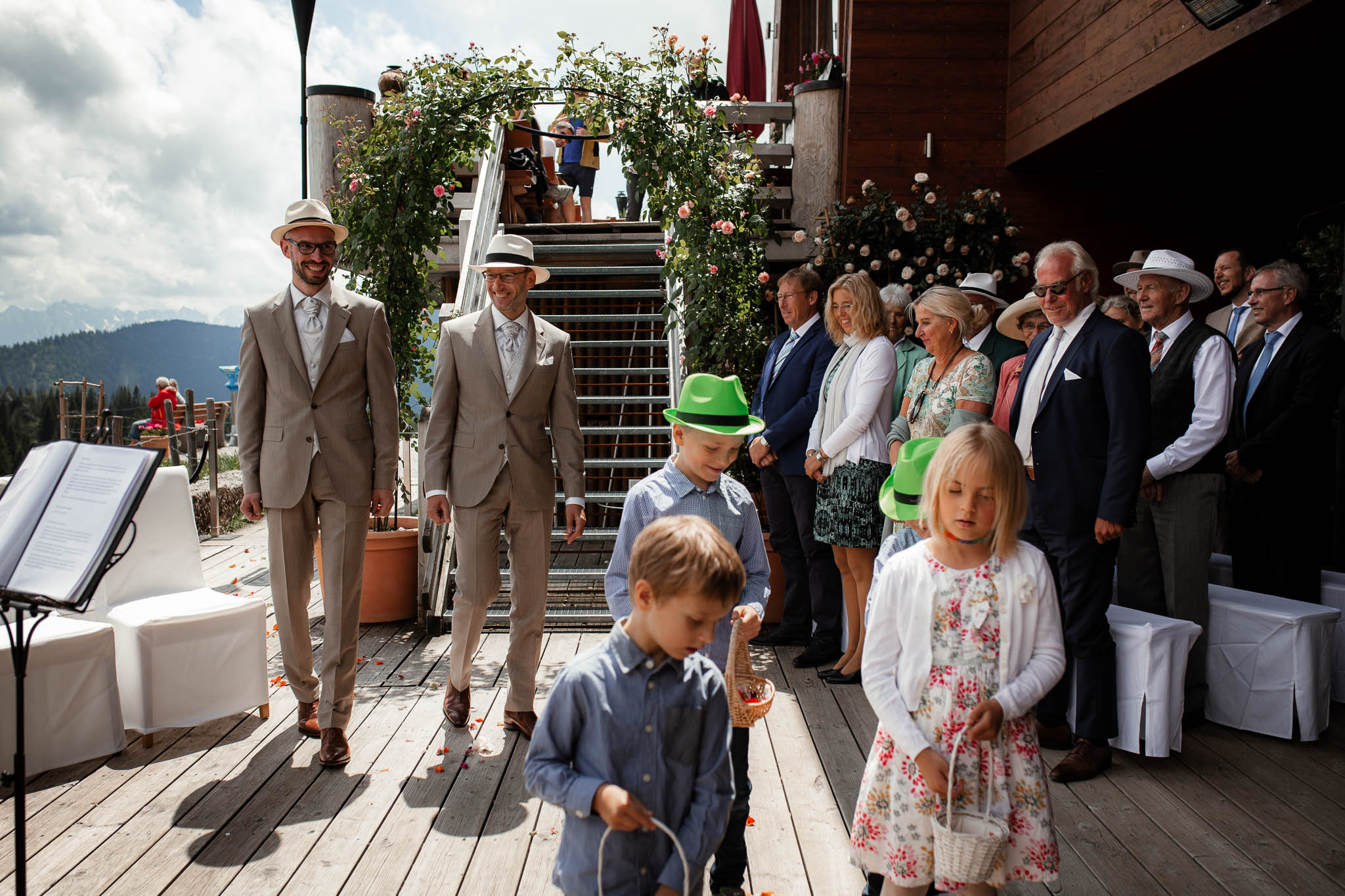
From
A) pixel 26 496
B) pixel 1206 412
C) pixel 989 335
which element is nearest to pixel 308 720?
pixel 26 496

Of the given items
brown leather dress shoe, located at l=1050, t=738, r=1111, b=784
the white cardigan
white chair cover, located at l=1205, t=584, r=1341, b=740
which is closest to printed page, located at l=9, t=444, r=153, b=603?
the white cardigan

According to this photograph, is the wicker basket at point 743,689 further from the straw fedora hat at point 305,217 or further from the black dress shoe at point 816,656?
the black dress shoe at point 816,656

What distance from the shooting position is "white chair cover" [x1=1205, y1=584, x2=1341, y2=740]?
11.6 feet

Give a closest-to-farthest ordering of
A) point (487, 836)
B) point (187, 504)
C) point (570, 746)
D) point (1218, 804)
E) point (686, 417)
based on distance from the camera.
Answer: point (570, 746), point (686, 417), point (487, 836), point (1218, 804), point (187, 504)

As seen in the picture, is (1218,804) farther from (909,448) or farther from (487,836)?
(487,836)

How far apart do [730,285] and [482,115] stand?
1.78m

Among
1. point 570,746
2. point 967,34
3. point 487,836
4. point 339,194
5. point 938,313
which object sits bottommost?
point 487,836

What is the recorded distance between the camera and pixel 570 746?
62.5 inches

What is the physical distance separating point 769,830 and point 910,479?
4.19 feet

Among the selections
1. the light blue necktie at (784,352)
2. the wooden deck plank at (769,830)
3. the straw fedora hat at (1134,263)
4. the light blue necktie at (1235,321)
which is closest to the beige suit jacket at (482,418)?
the wooden deck plank at (769,830)

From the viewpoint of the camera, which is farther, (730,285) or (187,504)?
(730,285)

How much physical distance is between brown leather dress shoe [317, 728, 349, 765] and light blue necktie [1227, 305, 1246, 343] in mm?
4768

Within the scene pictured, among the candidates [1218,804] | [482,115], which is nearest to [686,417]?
[1218,804]

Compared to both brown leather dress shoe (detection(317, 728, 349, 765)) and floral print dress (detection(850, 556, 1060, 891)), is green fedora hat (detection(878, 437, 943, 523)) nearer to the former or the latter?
floral print dress (detection(850, 556, 1060, 891))
